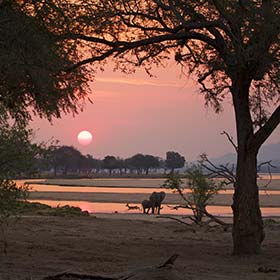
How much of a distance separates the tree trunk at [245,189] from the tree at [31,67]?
3.65m

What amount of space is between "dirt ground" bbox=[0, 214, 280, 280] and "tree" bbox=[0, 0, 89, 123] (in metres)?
2.76

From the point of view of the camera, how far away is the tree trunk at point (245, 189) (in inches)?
623

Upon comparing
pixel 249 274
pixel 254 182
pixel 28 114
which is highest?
pixel 28 114

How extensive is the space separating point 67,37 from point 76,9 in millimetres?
610

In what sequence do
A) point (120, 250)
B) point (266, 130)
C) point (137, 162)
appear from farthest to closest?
1. point (137, 162)
2. point (120, 250)
3. point (266, 130)

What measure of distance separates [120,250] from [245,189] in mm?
3137

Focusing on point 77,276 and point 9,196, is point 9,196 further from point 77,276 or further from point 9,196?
point 77,276

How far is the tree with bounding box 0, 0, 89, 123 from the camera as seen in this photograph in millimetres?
12461

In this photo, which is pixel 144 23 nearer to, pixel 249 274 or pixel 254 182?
pixel 254 182

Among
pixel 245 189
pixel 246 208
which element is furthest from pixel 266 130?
pixel 246 208

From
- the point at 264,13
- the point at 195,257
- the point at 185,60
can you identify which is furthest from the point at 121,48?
the point at 195,257

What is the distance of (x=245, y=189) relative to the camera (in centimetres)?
1583

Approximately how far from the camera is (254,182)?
1589cm

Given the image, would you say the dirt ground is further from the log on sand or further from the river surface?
the log on sand
